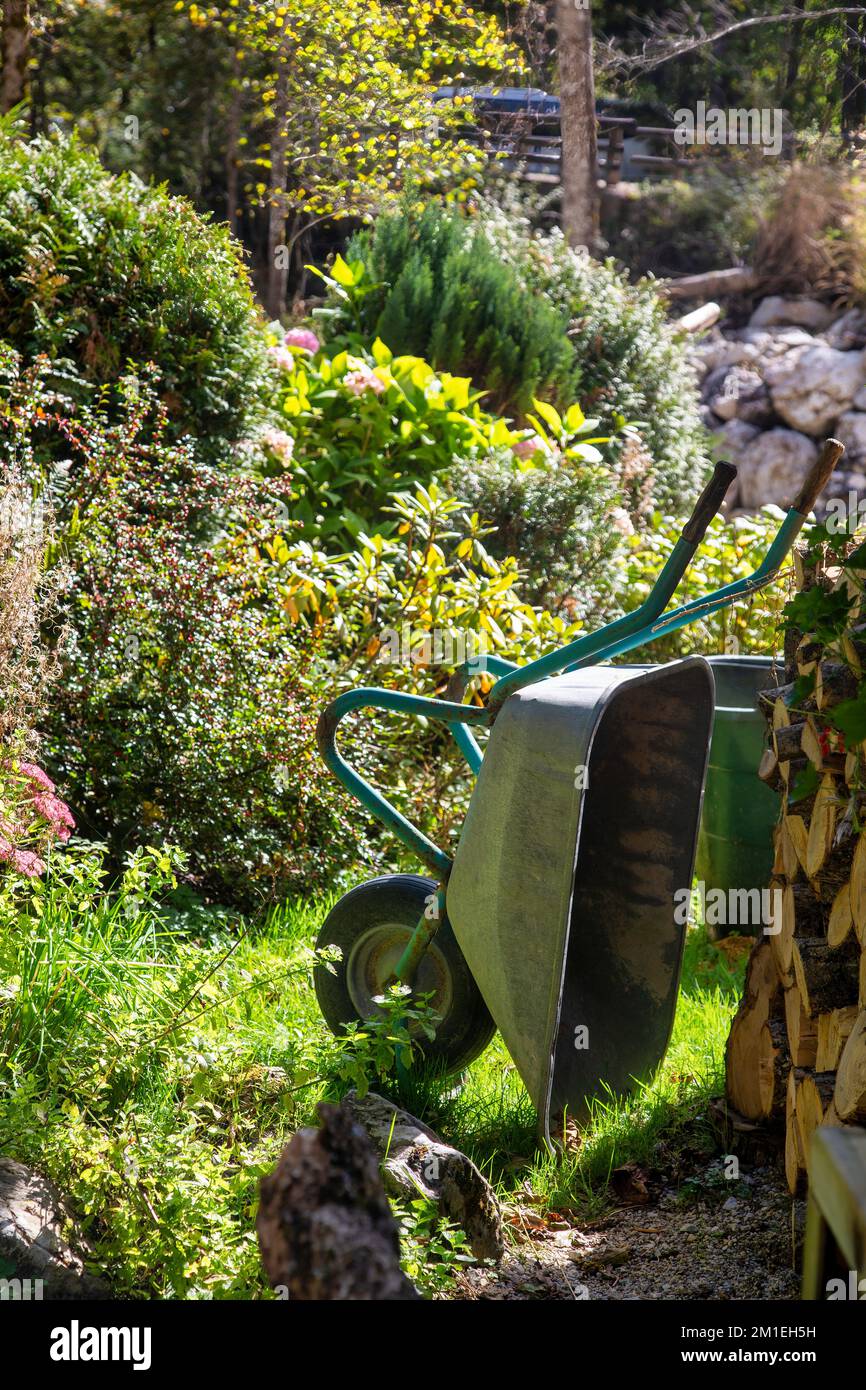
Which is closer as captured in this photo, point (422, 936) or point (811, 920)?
point (811, 920)

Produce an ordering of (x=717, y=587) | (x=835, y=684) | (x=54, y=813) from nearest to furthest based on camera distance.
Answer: (x=835, y=684)
(x=54, y=813)
(x=717, y=587)

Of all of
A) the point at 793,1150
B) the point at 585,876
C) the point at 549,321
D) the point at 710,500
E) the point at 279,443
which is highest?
the point at 549,321

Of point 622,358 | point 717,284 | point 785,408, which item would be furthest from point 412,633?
point 717,284

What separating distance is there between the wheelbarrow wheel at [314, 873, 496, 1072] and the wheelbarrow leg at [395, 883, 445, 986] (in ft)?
0.13

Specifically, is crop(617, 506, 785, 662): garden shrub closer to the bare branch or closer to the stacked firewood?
the stacked firewood

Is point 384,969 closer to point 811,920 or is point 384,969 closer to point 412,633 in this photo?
point 811,920

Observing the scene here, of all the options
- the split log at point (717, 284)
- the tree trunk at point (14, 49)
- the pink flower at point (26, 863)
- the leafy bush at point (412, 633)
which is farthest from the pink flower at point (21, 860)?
the split log at point (717, 284)

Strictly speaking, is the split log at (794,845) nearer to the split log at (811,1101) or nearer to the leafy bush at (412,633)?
the split log at (811,1101)

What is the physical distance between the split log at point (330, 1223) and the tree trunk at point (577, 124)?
35.8 feet

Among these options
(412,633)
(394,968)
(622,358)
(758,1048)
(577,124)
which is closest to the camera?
(758,1048)

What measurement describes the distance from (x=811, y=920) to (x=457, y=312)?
5.60 meters

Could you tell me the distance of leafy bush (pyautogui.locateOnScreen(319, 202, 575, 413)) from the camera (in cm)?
721

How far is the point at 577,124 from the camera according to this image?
11008 mm
